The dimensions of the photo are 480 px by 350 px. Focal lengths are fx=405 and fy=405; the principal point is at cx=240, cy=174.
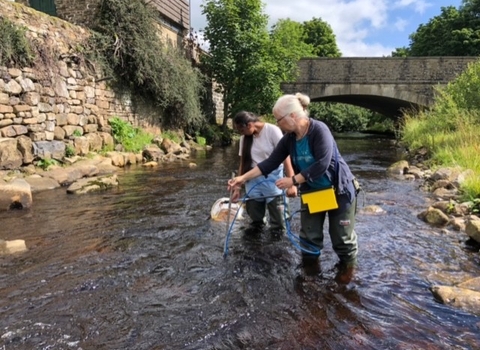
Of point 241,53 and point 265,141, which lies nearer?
point 265,141

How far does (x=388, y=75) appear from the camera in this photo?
25297 mm

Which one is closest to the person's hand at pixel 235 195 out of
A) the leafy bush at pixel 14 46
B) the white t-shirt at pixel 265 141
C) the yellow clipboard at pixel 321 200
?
the white t-shirt at pixel 265 141

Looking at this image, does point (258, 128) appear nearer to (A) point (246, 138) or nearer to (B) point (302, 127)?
(A) point (246, 138)

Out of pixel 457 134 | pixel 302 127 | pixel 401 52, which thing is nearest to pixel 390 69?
pixel 457 134

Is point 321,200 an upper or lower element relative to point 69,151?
upper

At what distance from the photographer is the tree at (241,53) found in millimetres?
20328

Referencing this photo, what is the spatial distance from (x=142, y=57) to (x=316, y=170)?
39.3 ft

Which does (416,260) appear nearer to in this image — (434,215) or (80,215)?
(434,215)

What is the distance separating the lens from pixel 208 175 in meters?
10.7

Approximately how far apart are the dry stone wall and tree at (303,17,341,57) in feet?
129

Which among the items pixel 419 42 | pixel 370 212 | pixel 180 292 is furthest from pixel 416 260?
pixel 419 42

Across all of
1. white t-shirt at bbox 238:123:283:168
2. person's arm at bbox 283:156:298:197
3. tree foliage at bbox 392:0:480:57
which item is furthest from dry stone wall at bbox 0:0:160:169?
tree foliage at bbox 392:0:480:57

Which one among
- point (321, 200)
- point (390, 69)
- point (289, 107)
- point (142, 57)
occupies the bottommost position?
point (321, 200)

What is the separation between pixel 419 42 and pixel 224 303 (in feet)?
168
